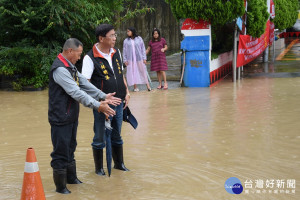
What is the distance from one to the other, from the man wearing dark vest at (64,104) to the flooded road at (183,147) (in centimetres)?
34

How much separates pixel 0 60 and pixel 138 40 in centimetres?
387

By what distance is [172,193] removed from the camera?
15.1 feet

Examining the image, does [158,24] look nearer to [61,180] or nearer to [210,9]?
[210,9]

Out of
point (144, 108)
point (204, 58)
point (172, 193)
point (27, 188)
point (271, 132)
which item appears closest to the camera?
point (27, 188)

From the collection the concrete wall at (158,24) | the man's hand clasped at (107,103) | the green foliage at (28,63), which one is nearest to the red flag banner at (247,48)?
the concrete wall at (158,24)

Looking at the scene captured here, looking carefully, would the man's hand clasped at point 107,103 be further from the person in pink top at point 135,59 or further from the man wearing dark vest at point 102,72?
the person in pink top at point 135,59

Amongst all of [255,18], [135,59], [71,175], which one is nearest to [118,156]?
[71,175]

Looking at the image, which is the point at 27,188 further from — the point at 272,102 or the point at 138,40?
the point at 138,40

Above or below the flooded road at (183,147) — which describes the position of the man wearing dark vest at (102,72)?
above

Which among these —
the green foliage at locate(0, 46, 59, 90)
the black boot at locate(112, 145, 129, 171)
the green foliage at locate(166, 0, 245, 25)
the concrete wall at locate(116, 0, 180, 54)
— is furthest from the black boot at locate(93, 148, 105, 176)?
the concrete wall at locate(116, 0, 180, 54)

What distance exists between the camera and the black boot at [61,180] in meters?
4.64

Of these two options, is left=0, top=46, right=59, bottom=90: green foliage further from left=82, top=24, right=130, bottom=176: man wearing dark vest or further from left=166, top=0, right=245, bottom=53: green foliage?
left=82, top=24, right=130, bottom=176: man wearing dark vest

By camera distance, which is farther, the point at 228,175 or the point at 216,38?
the point at 216,38

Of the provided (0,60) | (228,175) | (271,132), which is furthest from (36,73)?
(228,175)
